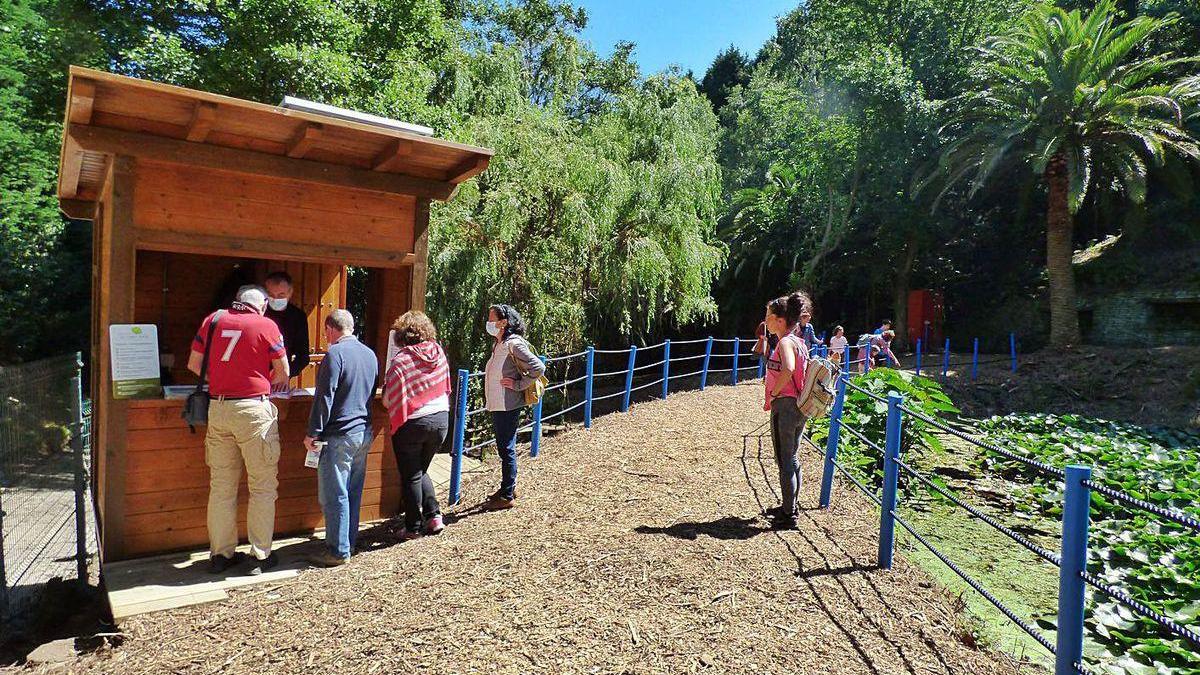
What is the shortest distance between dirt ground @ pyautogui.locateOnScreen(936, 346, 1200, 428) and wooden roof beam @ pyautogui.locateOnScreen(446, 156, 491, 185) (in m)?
12.9

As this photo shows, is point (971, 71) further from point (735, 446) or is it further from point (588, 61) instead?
point (735, 446)

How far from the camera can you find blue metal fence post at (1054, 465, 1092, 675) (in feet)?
8.18

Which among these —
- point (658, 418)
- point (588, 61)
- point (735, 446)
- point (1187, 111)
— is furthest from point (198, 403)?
point (1187, 111)

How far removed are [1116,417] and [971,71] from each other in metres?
10.9

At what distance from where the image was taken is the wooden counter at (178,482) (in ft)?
15.4

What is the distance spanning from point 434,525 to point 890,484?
10.1ft

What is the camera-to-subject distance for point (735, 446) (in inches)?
309

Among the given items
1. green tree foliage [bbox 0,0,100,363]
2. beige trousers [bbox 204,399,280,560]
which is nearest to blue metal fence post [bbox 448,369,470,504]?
beige trousers [bbox 204,399,280,560]

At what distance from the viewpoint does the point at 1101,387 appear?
16.2 m

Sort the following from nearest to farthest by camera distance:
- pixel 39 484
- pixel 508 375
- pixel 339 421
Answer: pixel 339 421
pixel 508 375
pixel 39 484

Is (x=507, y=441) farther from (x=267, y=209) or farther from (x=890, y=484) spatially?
(x=890, y=484)

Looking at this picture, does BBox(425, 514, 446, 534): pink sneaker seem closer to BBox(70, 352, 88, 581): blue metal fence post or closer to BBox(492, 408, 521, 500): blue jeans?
BBox(492, 408, 521, 500): blue jeans

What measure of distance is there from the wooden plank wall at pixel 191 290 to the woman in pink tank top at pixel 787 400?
3753mm

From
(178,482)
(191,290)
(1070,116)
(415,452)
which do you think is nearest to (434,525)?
(415,452)
